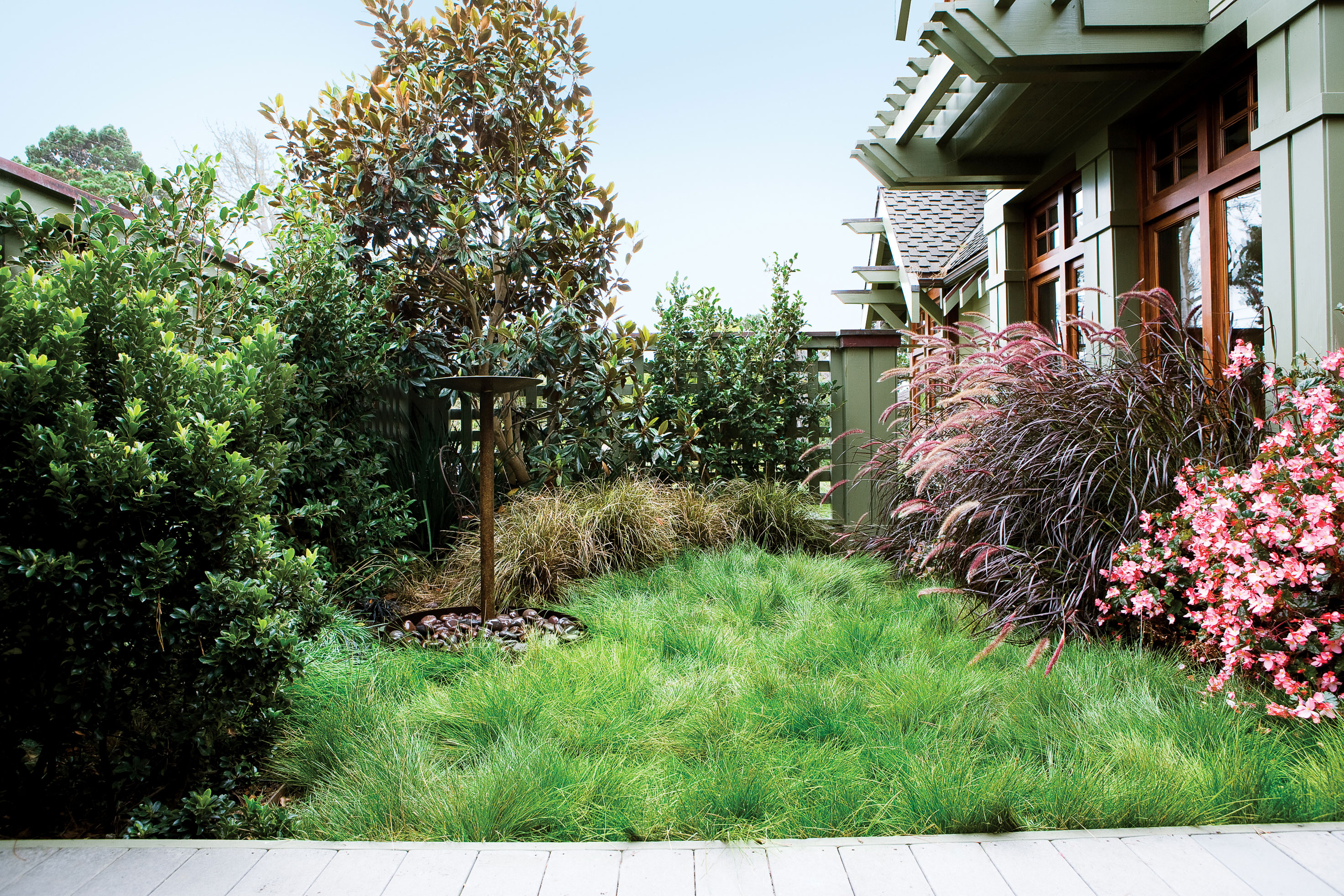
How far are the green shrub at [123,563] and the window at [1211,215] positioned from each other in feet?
11.8

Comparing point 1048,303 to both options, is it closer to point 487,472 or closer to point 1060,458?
point 1060,458

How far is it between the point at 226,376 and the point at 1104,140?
4878 mm

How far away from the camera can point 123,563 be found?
1.99 m

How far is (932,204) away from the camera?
11.0 meters

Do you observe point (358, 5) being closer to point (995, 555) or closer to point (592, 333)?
point (592, 333)

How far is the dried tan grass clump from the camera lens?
14.4 ft

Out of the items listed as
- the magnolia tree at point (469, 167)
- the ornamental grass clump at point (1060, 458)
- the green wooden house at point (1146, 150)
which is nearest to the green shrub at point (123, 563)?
the ornamental grass clump at point (1060, 458)

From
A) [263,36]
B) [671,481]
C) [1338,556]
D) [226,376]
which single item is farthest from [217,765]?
[263,36]

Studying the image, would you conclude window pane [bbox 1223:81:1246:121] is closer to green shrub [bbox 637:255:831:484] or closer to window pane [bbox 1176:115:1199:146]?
window pane [bbox 1176:115:1199:146]

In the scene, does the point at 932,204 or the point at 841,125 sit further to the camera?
the point at 841,125

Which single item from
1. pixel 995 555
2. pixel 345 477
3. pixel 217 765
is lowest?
pixel 217 765

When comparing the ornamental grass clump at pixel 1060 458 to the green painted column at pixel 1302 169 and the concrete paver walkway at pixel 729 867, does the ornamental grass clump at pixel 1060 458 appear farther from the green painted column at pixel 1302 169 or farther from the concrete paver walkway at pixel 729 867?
the concrete paver walkway at pixel 729 867

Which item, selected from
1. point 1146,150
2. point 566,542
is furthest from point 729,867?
point 1146,150

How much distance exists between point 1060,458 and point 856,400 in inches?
126
